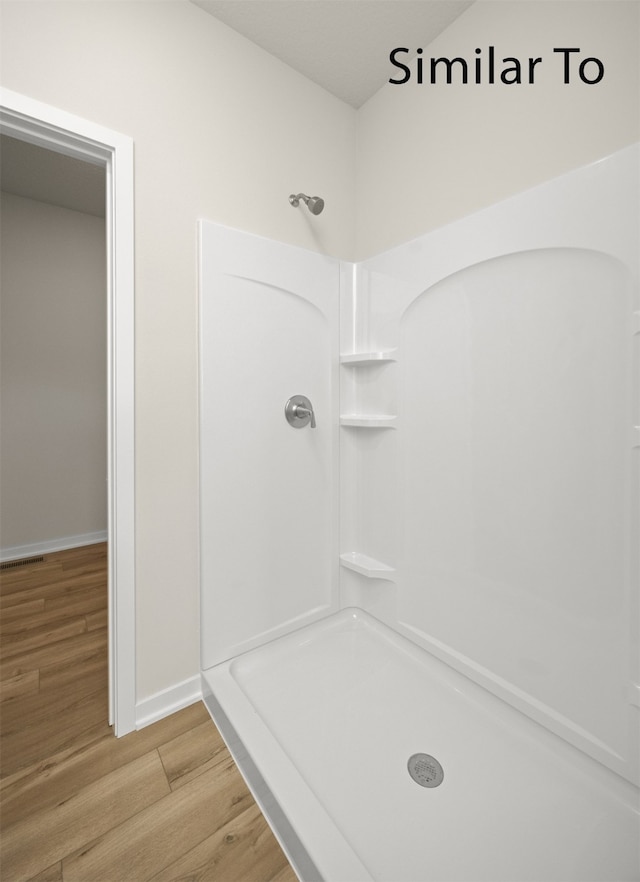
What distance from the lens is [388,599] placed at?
5.25 ft

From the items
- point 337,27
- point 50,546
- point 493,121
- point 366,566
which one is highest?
point 337,27

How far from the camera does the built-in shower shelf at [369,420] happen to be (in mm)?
1534

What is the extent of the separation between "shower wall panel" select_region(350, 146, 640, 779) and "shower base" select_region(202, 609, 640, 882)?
0.09m

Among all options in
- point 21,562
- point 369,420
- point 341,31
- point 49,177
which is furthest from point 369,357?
point 21,562

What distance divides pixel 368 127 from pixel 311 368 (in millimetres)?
1136

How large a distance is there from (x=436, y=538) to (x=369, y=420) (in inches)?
21.4

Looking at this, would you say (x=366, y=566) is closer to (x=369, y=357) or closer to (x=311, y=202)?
(x=369, y=357)

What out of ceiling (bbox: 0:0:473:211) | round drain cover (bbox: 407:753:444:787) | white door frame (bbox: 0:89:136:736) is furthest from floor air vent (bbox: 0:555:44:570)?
ceiling (bbox: 0:0:473:211)

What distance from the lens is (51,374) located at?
2.77 metres

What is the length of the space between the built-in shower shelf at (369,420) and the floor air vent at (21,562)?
2.41 meters

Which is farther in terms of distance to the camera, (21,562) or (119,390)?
(21,562)

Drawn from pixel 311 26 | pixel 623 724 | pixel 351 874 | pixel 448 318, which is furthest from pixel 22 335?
pixel 623 724

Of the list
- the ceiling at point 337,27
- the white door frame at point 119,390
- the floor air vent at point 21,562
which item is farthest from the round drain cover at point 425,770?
the floor air vent at point 21,562

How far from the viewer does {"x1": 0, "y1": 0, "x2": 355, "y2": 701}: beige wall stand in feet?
3.48
